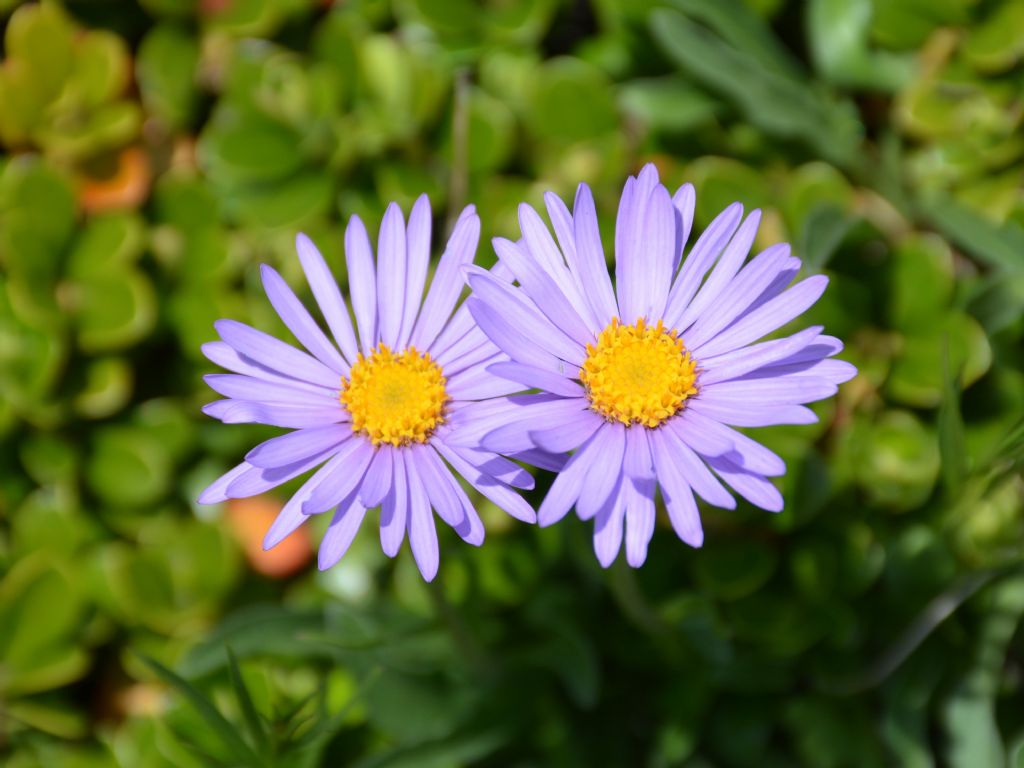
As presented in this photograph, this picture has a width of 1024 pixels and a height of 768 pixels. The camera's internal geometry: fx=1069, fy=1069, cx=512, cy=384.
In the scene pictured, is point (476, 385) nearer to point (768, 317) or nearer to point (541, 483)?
point (768, 317)

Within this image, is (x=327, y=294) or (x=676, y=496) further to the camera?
(x=327, y=294)

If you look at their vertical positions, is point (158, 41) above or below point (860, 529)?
above

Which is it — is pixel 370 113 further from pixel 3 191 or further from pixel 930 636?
pixel 930 636

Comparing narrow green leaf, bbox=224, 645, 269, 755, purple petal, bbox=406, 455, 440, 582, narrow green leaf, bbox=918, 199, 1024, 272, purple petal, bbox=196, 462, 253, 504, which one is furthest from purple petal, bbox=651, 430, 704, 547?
narrow green leaf, bbox=918, 199, 1024, 272

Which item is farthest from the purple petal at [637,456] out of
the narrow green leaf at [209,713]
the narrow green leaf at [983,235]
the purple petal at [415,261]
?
the narrow green leaf at [983,235]

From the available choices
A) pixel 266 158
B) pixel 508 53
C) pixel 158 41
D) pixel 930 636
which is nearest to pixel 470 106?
pixel 508 53

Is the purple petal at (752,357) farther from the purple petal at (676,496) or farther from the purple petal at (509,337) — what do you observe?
the purple petal at (509,337)

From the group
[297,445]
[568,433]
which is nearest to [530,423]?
[568,433]
